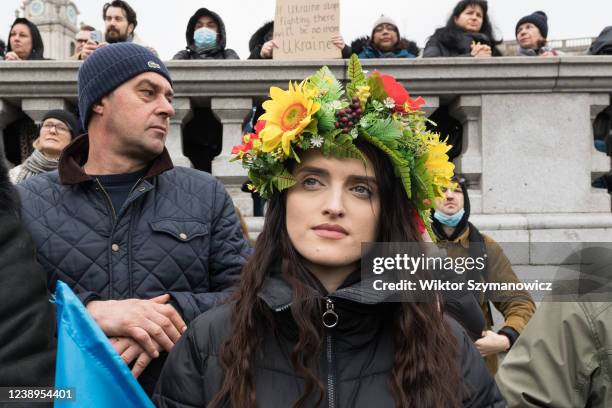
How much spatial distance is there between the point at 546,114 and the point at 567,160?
39 cm

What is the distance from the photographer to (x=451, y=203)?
4.13 metres

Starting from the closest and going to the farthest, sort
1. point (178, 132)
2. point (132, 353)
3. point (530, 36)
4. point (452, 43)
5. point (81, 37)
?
point (132, 353) → point (178, 132) → point (452, 43) → point (530, 36) → point (81, 37)

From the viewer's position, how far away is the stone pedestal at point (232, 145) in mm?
4760

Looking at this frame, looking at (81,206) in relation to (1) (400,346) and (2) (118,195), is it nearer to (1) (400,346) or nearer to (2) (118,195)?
(2) (118,195)

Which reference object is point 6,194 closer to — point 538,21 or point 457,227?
point 457,227

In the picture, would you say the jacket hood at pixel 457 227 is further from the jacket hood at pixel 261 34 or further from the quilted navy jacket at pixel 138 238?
the jacket hood at pixel 261 34

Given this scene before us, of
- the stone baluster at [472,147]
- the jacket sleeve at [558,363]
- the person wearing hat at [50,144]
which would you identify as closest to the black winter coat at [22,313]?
the jacket sleeve at [558,363]

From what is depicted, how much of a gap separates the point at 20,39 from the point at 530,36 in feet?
15.2

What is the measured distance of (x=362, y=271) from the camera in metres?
2.00

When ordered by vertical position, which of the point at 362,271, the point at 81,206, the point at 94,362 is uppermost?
the point at 81,206

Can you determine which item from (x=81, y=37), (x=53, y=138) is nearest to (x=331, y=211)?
(x=53, y=138)

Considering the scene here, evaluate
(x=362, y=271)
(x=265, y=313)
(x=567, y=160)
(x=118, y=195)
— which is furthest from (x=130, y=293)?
(x=567, y=160)

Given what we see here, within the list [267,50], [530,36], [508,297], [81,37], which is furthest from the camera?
[81,37]

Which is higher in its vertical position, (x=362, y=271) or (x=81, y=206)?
(x=81, y=206)
